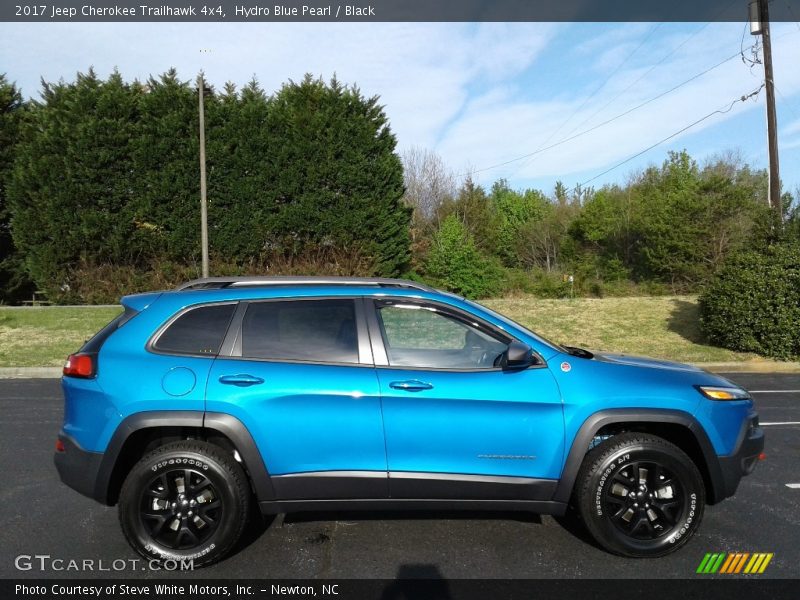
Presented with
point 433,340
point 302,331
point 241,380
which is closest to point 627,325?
point 433,340

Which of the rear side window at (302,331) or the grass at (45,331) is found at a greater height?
the rear side window at (302,331)

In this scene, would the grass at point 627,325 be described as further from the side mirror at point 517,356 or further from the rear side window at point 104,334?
the rear side window at point 104,334

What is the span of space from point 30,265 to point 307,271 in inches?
350

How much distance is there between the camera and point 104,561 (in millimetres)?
3496

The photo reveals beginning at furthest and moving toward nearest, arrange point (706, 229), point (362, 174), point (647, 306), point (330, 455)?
point (706, 229), point (362, 174), point (647, 306), point (330, 455)

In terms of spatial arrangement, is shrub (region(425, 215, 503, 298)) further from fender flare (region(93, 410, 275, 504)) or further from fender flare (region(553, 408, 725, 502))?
fender flare (region(93, 410, 275, 504))

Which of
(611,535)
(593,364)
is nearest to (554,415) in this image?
(593,364)

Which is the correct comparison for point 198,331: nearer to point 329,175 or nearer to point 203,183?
point 203,183

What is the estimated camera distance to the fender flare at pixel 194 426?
332cm

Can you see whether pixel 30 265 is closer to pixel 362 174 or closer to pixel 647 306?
pixel 362 174

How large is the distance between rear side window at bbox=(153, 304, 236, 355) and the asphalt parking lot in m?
1.31

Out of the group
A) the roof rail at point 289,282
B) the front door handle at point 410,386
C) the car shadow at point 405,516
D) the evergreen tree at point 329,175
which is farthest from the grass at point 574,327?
the front door handle at point 410,386

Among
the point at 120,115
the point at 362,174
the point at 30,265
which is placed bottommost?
the point at 30,265
